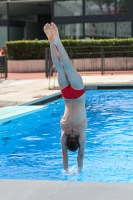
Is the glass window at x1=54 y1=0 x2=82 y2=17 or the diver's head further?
the glass window at x1=54 y1=0 x2=82 y2=17

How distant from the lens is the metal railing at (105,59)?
87.5 ft

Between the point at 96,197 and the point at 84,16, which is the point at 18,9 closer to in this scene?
the point at 84,16

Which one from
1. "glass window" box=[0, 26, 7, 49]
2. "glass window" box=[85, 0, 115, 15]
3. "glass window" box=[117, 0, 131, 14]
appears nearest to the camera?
"glass window" box=[117, 0, 131, 14]

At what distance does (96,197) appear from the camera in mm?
4477

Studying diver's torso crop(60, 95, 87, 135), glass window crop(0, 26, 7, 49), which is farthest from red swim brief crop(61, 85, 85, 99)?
glass window crop(0, 26, 7, 49)

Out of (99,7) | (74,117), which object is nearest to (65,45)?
(99,7)

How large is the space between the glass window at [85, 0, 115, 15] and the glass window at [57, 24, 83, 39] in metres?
1.11

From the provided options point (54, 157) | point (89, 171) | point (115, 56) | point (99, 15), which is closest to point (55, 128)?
point (54, 157)

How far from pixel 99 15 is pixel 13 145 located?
70.6 feet

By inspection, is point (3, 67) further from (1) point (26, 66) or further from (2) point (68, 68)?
(2) point (68, 68)

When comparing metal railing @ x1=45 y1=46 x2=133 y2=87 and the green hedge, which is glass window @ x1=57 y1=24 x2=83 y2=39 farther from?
metal railing @ x1=45 y1=46 x2=133 y2=87

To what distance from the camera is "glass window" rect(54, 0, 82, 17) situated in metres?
30.4

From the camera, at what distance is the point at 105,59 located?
26.6m

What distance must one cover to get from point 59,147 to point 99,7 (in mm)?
22024
